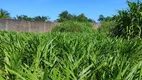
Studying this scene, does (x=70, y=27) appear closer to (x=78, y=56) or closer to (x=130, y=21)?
(x=130, y=21)

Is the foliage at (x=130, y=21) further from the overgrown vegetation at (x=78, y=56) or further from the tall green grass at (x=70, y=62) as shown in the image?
the tall green grass at (x=70, y=62)

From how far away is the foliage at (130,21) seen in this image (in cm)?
675

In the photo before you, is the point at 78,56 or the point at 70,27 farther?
the point at 70,27

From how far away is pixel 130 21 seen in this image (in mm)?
6910

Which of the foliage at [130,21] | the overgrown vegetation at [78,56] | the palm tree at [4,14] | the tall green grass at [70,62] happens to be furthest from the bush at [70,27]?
the palm tree at [4,14]

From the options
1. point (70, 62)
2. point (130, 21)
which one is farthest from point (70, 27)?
point (70, 62)

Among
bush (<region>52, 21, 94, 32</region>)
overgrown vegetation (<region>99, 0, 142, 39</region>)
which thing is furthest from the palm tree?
overgrown vegetation (<region>99, 0, 142, 39</region>)

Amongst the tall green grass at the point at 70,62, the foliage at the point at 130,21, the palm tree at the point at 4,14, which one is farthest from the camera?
the palm tree at the point at 4,14

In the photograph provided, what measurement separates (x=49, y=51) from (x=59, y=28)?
22001 millimetres

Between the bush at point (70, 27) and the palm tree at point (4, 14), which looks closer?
the bush at point (70, 27)

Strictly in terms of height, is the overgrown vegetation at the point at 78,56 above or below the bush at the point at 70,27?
above

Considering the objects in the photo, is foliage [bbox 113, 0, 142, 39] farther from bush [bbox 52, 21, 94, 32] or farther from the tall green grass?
bush [bbox 52, 21, 94, 32]

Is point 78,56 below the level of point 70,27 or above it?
above

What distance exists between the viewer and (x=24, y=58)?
10.9ft
